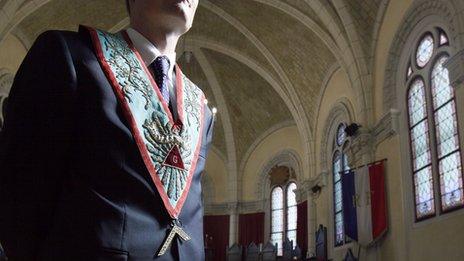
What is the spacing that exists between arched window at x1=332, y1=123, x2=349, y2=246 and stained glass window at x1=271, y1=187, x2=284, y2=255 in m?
4.65

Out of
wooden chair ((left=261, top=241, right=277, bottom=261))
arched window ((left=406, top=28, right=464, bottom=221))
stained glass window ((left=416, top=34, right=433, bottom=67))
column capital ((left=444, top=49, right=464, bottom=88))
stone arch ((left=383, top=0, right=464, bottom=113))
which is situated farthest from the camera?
wooden chair ((left=261, top=241, right=277, bottom=261))

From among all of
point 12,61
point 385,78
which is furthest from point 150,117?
point 12,61

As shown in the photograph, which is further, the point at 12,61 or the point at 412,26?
the point at 12,61

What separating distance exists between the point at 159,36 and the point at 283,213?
19.1 metres

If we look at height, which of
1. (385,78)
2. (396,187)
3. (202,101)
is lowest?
(202,101)

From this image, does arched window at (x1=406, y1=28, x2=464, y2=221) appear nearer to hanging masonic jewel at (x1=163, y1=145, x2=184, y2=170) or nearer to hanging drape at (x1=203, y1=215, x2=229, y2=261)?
hanging masonic jewel at (x1=163, y1=145, x2=184, y2=170)

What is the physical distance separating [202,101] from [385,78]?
11.0 metres

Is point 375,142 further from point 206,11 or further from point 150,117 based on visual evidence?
point 150,117

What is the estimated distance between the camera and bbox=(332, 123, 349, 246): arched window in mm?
15211

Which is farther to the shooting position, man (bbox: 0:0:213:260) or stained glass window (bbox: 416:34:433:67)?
stained glass window (bbox: 416:34:433:67)

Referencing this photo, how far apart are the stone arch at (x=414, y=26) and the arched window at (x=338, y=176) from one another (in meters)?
3.07

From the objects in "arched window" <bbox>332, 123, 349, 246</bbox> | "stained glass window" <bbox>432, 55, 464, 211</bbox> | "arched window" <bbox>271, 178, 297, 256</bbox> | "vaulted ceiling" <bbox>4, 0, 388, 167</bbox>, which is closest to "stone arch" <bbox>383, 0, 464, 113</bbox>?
"stained glass window" <bbox>432, 55, 464, 211</bbox>

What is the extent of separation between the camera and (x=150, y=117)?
1593mm

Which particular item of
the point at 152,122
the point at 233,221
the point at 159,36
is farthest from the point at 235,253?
the point at 152,122
